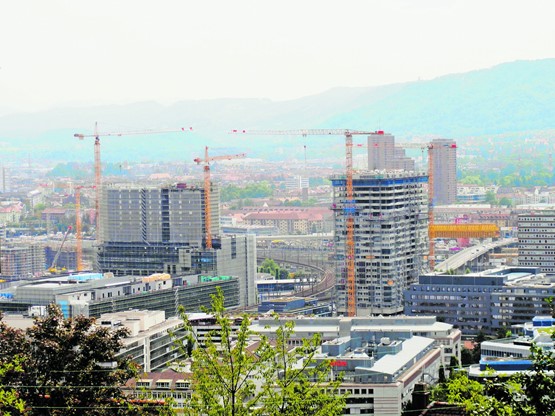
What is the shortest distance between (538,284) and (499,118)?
93948mm

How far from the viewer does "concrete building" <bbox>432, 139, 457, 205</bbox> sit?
202ft

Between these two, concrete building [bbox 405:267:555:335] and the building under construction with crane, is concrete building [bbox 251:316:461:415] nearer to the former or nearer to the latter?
concrete building [bbox 405:267:555:335]

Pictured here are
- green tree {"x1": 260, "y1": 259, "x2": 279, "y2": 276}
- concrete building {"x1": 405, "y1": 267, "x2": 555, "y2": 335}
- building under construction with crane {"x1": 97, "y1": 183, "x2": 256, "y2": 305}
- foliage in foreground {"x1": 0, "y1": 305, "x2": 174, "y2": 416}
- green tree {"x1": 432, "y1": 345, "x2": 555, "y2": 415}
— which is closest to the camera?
green tree {"x1": 432, "y1": 345, "x2": 555, "y2": 415}

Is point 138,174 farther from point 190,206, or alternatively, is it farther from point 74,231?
point 190,206

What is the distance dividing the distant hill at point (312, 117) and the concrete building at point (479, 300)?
76.9m

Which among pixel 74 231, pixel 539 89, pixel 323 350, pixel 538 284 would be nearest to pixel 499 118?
pixel 539 89

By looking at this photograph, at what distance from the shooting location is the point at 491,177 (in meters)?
77.2

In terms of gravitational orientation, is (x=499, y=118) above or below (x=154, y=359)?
above

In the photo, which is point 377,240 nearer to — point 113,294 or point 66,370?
point 113,294

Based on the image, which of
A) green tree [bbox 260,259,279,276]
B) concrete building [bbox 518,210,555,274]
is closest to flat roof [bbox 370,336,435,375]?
concrete building [bbox 518,210,555,274]

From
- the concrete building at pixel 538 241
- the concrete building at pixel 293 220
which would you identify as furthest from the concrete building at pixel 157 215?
the concrete building at pixel 293 220

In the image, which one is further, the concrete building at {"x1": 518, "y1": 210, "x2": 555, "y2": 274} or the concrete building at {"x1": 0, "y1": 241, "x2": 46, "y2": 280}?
the concrete building at {"x1": 0, "y1": 241, "x2": 46, "y2": 280}

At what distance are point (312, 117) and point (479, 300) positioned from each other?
108 metres

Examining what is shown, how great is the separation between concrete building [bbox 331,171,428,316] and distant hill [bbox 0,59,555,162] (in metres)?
72.7
